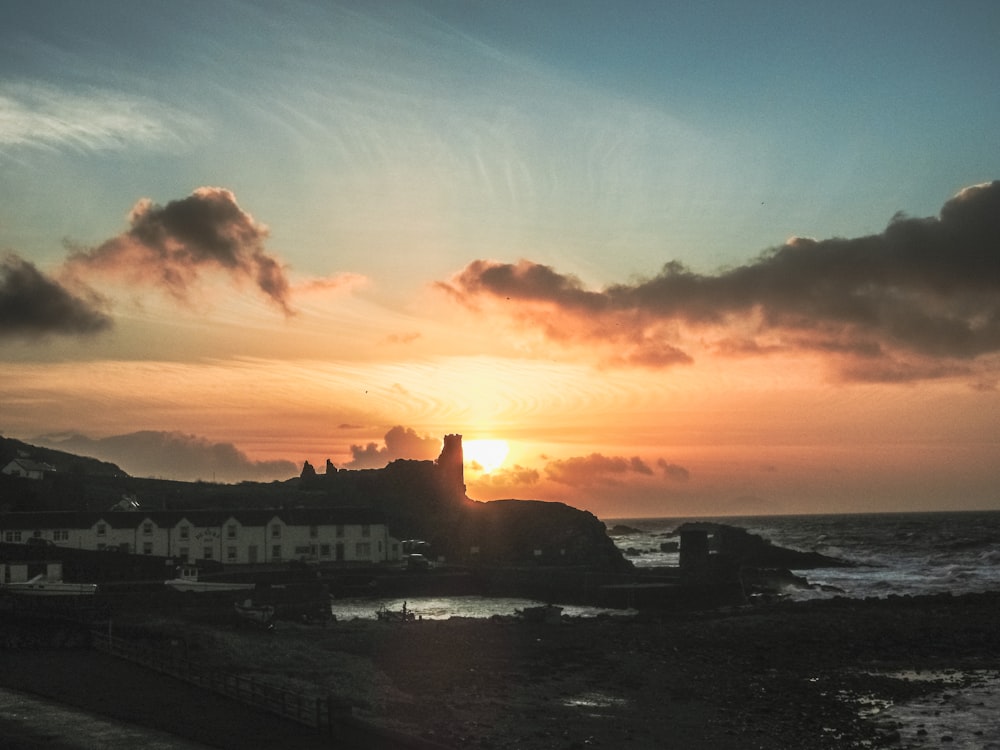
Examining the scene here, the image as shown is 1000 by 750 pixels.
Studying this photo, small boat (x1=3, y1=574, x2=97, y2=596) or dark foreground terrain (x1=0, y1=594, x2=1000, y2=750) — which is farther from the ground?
small boat (x1=3, y1=574, x2=97, y2=596)

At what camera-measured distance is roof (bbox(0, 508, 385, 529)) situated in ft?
303

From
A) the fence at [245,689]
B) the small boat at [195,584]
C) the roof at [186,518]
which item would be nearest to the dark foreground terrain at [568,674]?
the fence at [245,689]

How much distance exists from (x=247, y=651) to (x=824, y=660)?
95.8ft

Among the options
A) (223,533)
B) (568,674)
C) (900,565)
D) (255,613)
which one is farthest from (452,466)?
(568,674)

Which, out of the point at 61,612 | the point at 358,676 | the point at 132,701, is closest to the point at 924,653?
the point at 358,676

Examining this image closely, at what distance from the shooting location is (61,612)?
175ft

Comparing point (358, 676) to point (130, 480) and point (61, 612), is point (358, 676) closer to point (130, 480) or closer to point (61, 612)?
point (61, 612)

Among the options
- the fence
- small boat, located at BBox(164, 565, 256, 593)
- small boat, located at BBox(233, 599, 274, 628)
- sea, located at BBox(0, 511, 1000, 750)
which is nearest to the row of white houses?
small boat, located at BBox(164, 565, 256, 593)

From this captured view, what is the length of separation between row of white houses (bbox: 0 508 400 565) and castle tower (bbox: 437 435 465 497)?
29520 millimetres

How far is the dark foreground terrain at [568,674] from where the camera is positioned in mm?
34219

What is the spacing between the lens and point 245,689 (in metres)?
36.0

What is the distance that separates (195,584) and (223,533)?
26.1 meters

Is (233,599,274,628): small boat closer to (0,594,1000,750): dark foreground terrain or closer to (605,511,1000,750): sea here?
(0,594,1000,750): dark foreground terrain

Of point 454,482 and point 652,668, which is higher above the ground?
point 454,482
